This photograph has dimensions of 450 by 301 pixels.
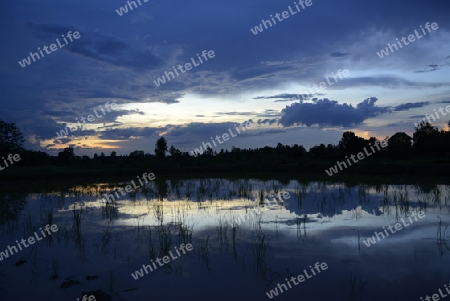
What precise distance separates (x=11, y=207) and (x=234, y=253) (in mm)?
8563

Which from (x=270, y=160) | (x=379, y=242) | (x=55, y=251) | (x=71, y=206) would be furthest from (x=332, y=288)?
(x=270, y=160)

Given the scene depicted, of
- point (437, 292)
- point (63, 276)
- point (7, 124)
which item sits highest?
point (7, 124)

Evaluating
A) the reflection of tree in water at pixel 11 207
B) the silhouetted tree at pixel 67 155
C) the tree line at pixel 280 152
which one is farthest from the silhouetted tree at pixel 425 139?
the silhouetted tree at pixel 67 155

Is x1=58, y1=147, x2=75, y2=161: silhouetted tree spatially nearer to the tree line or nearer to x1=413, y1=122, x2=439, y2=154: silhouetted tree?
the tree line

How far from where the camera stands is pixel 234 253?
536 cm

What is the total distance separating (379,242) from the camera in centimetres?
576

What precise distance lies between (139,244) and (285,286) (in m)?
2.93

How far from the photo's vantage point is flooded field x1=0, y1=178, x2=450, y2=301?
13.3 feet

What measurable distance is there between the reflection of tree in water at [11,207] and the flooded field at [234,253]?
115 millimetres

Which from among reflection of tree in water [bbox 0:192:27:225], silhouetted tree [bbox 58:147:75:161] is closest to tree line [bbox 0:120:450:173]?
silhouetted tree [bbox 58:147:75:161]

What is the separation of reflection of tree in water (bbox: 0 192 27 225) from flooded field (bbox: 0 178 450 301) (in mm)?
115

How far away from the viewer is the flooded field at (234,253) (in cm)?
407

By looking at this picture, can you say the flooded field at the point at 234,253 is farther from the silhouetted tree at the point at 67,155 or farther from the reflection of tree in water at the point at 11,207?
the silhouetted tree at the point at 67,155

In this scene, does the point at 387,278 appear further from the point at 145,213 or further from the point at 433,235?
the point at 145,213
